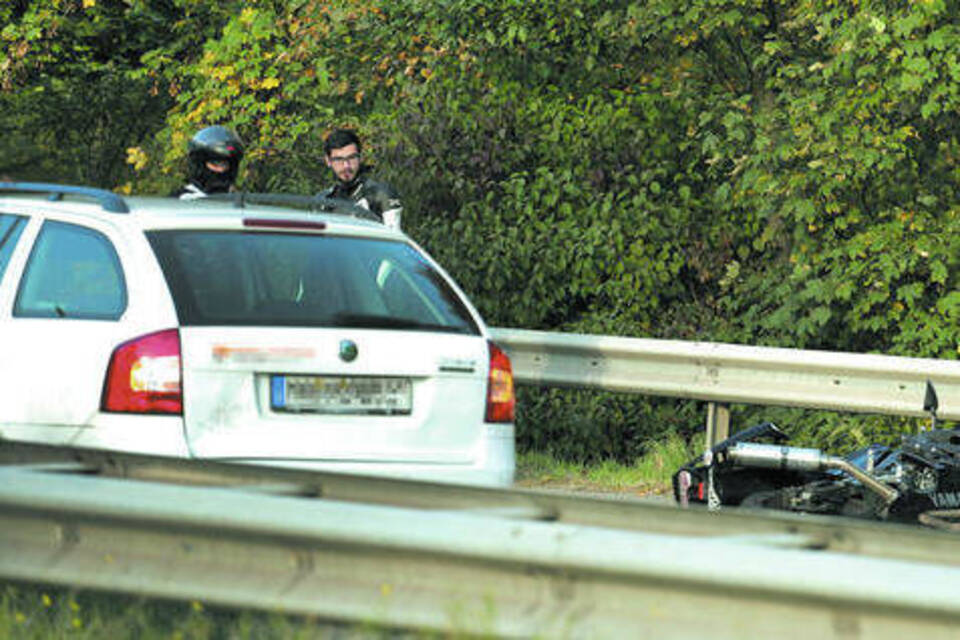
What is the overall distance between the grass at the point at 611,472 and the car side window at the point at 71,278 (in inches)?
198

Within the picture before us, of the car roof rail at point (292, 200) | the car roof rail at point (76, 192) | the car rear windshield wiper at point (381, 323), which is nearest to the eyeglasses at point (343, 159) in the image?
the car roof rail at point (292, 200)

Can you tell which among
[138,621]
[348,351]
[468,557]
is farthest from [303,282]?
[468,557]

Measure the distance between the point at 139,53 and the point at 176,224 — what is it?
20079mm

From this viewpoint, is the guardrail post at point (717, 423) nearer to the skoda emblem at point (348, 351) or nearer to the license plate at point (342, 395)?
the license plate at point (342, 395)

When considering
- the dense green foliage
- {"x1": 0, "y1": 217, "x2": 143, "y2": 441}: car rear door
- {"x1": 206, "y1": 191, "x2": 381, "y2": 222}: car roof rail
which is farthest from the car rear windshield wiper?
the dense green foliage

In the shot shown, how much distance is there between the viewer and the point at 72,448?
5445 millimetres

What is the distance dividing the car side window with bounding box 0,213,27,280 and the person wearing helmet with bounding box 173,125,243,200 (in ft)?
7.19

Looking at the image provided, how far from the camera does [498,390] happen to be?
7469mm

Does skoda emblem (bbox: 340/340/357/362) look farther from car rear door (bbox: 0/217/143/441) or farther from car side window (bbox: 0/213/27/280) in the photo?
car side window (bbox: 0/213/27/280)

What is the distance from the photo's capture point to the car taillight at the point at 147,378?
6688 mm

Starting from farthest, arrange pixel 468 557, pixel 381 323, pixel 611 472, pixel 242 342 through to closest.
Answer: pixel 611 472 < pixel 381 323 < pixel 242 342 < pixel 468 557

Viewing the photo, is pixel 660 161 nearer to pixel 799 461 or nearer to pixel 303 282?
pixel 303 282

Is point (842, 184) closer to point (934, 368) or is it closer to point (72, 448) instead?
point (934, 368)

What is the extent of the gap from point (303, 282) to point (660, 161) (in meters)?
9.21
